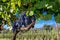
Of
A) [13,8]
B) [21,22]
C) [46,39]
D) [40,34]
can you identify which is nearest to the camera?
[13,8]

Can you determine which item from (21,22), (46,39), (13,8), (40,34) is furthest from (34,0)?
(40,34)

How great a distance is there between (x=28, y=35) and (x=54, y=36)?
2561 millimetres

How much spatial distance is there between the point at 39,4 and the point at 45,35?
15103 mm

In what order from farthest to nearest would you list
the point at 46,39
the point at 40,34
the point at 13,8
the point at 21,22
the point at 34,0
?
the point at 40,34, the point at 46,39, the point at 21,22, the point at 34,0, the point at 13,8

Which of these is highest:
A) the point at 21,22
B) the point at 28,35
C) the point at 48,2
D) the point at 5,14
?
the point at 48,2

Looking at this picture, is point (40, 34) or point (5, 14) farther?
point (40, 34)

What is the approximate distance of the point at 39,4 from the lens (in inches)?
122

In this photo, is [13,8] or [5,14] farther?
[5,14]

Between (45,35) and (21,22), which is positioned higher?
(21,22)

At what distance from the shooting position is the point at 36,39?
17500 millimetres

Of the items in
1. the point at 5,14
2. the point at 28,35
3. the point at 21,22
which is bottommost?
the point at 28,35

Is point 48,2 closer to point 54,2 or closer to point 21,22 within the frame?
point 54,2

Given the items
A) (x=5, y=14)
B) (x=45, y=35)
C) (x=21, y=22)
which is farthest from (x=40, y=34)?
(x=5, y=14)

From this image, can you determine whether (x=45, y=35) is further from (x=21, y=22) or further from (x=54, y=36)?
(x=21, y=22)
